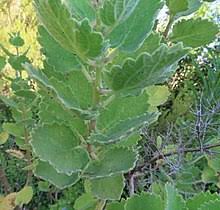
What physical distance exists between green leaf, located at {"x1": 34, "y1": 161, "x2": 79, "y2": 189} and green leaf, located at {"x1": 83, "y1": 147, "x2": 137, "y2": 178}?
20 mm

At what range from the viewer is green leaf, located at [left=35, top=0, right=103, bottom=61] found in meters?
0.66

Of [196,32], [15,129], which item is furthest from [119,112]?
[15,129]

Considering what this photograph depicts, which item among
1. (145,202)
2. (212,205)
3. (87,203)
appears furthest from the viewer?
(87,203)

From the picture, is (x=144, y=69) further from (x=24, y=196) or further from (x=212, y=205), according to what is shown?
(x=24, y=196)

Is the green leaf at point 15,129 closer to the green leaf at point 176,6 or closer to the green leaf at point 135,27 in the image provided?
the green leaf at point 176,6

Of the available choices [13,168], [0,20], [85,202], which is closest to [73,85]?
[85,202]

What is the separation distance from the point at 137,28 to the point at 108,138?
0.15 metres

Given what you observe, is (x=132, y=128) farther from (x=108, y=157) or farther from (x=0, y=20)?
(x=0, y=20)

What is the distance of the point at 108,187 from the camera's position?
2.72 feet

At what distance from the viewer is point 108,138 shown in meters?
0.73

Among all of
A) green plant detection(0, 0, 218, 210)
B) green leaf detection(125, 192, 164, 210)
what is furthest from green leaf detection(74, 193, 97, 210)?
green leaf detection(125, 192, 164, 210)

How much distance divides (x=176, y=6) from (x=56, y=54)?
30cm

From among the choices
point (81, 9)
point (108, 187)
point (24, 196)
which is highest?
point (81, 9)

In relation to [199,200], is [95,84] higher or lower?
higher
